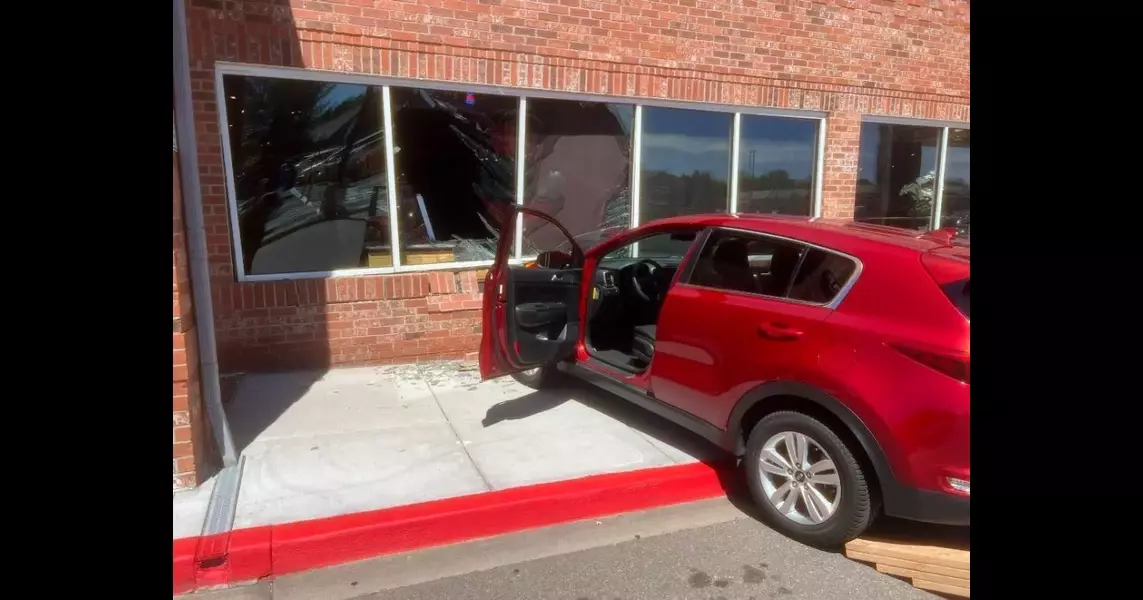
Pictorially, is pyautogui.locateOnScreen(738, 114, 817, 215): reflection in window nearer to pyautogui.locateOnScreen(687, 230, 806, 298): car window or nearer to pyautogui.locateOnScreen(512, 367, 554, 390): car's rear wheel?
pyautogui.locateOnScreen(512, 367, 554, 390): car's rear wheel

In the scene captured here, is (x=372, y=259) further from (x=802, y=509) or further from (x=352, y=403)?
(x=802, y=509)

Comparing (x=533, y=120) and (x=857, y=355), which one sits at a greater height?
(x=533, y=120)

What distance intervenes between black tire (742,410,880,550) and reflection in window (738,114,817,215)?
14.2 ft

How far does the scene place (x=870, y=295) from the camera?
329 cm

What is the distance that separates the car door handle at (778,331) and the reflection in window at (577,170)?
11.3 feet

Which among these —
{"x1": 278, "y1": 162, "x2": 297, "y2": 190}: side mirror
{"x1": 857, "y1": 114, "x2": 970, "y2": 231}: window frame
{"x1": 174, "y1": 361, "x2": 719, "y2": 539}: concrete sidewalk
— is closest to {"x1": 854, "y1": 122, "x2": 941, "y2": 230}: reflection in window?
{"x1": 857, "y1": 114, "x2": 970, "y2": 231}: window frame

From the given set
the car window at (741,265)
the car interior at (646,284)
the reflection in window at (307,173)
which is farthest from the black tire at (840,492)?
the reflection in window at (307,173)

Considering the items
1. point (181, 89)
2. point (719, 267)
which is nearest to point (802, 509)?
point (719, 267)

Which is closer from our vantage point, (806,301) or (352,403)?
(806,301)

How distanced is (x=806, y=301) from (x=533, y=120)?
3.74m

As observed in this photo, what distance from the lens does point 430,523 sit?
3537mm

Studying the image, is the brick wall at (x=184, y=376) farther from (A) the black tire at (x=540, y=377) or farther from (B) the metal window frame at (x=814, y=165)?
(B) the metal window frame at (x=814, y=165)

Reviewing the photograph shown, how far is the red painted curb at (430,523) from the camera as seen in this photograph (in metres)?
3.22

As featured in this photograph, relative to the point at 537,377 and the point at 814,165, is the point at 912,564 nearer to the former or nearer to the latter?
the point at 537,377
